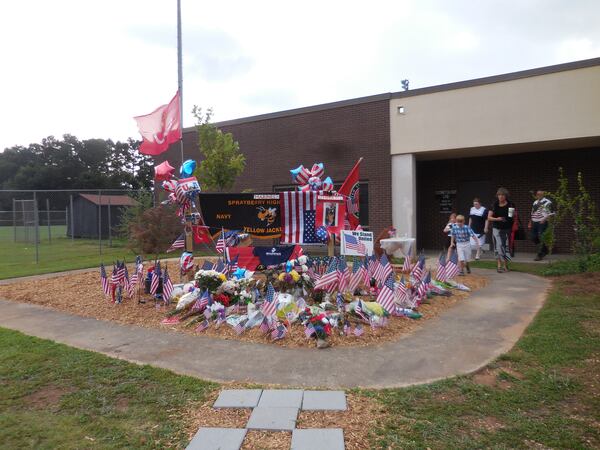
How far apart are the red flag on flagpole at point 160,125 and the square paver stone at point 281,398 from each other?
5.95 m

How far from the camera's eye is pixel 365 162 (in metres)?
14.0

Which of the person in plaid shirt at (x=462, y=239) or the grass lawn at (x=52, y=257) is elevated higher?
the person in plaid shirt at (x=462, y=239)

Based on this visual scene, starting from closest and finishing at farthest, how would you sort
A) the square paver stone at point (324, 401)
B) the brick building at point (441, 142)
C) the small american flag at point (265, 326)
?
the square paver stone at point (324, 401)
the small american flag at point (265, 326)
the brick building at point (441, 142)

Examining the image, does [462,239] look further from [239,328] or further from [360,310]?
[239,328]

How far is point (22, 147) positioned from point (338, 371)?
269 feet

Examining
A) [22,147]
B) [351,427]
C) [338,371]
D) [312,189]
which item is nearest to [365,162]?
[312,189]

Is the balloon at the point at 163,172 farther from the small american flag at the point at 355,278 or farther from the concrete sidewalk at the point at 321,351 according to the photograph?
the small american flag at the point at 355,278

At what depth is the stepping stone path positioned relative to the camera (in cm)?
282

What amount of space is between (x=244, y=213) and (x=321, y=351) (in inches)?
165

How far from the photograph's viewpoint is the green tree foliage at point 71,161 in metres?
63.5

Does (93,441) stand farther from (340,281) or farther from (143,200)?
(143,200)

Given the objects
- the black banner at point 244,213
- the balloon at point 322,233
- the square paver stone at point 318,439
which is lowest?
the square paver stone at point 318,439

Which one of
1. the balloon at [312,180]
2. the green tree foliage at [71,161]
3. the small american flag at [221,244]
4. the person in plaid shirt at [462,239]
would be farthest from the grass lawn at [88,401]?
the green tree foliage at [71,161]

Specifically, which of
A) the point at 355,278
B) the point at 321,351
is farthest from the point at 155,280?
the point at 321,351
